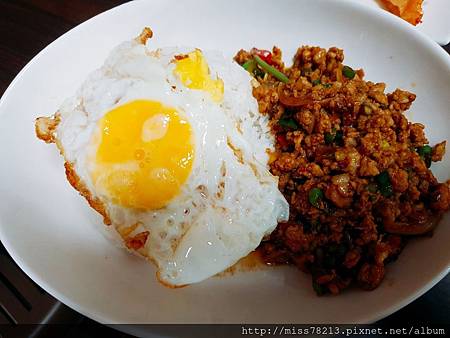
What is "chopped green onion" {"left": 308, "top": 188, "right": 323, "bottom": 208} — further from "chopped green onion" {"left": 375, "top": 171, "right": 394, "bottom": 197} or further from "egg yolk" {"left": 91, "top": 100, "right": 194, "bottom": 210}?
"egg yolk" {"left": 91, "top": 100, "right": 194, "bottom": 210}

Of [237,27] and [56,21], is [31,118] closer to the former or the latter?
[56,21]

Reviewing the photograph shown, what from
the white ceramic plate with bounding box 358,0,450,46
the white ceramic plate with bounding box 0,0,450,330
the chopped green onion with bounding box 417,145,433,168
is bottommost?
the white ceramic plate with bounding box 0,0,450,330

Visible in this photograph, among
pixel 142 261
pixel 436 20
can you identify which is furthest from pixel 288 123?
pixel 436 20

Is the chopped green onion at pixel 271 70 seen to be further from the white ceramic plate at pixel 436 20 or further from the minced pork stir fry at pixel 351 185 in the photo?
the white ceramic plate at pixel 436 20

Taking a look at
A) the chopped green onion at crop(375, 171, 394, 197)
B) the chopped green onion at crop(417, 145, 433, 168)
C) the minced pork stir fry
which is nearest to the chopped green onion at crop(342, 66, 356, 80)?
the minced pork stir fry

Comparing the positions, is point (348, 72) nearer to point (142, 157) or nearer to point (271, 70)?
point (271, 70)

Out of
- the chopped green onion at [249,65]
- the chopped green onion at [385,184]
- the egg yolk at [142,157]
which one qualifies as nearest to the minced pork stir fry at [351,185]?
the chopped green onion at [385,184]
